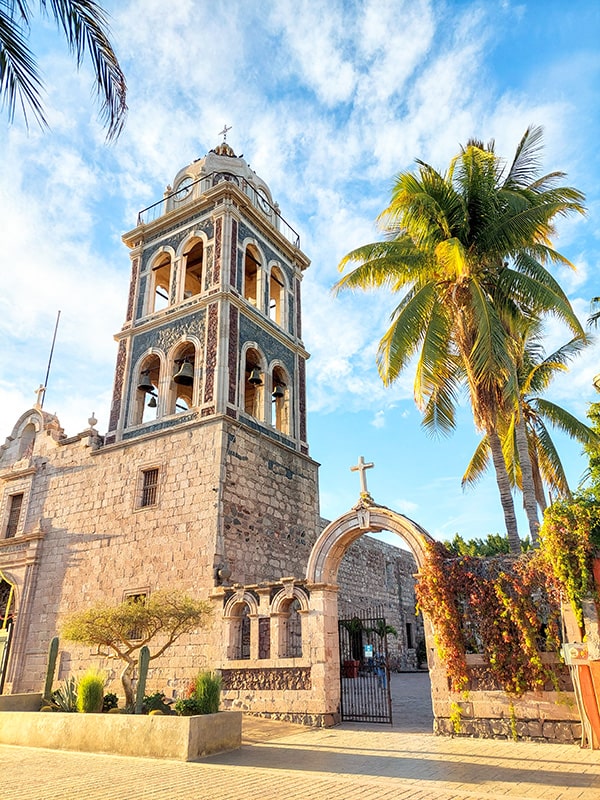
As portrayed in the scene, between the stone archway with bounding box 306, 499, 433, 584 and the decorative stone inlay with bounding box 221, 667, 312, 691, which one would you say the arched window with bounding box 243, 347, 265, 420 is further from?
the decorative stone inlay with bounding box 221, 667, 312, 691

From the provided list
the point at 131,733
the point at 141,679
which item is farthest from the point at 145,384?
the point at 131,733

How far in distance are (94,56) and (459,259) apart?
27.5ft

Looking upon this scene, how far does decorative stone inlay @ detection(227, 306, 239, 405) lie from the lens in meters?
16.4

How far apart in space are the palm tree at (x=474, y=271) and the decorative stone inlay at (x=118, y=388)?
27.5 feet

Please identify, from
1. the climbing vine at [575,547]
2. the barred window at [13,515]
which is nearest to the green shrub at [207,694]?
the climbing vine at [575,547]

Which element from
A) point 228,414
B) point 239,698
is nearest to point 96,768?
point 239,698

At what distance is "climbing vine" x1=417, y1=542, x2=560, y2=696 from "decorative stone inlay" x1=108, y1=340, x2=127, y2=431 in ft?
37.7

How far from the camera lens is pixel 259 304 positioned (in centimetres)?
1920

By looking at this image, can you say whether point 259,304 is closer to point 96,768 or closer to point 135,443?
point 135,443

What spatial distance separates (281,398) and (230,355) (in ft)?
10.1

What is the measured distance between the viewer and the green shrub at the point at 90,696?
9.62m

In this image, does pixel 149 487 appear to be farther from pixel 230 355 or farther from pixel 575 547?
pixel 575 547

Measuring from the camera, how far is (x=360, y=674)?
18.1 m

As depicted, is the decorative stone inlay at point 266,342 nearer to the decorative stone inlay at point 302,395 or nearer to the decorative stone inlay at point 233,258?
the decorative stone inlay at point 302,395
